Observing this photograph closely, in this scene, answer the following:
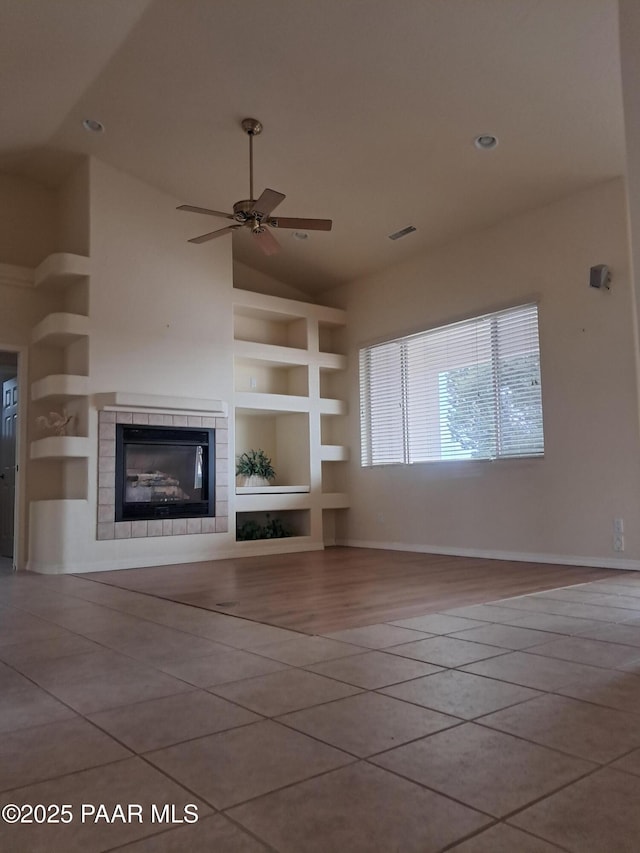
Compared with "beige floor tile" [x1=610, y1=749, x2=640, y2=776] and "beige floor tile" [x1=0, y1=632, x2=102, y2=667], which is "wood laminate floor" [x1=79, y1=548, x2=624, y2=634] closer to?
"beige floor tile" [x1=0, y1=632, x2=102, y2=667]

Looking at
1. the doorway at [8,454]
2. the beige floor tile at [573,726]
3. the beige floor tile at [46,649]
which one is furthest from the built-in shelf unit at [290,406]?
the beige floor tile at [573,726]

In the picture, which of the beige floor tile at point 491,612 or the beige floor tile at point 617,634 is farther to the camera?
the beige floor tile at point 491,612

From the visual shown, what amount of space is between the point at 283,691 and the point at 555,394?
14.8 ft

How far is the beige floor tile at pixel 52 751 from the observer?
1.62 meters

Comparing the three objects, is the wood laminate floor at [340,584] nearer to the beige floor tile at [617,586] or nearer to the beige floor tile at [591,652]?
the beige floor tile at [617,586]

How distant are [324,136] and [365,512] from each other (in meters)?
4.30

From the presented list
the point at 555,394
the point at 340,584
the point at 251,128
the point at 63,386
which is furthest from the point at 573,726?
the point at 63,386

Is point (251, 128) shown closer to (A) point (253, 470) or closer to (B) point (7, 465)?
(A) point (253, 470)

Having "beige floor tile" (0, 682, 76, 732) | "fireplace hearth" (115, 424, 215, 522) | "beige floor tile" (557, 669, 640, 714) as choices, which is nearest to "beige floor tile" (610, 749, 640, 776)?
"beige floor tile" (557, 669, 640, 714)

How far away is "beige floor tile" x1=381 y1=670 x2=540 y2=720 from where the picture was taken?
203 centimetres

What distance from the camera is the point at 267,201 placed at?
470cm

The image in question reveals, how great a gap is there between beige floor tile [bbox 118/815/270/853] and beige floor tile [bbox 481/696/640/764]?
2.79 ft

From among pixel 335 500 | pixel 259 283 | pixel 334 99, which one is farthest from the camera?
pixel 259 283

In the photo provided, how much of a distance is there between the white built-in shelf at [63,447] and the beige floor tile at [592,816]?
5.48 m
